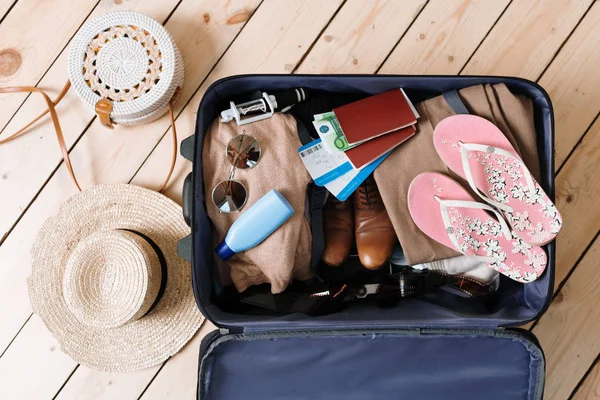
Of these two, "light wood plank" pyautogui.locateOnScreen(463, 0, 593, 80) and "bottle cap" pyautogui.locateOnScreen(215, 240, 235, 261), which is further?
"light wood plank" pyautogui.locateOnScreen(463, 0, 593, 80)

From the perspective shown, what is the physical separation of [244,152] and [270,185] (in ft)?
0.22

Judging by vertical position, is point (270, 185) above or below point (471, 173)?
below

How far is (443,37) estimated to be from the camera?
43.8 inches

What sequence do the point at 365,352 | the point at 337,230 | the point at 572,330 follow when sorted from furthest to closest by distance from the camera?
the point at 572,330 → the point at 337,230 → the point at 365,352

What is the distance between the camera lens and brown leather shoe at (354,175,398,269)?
951mm

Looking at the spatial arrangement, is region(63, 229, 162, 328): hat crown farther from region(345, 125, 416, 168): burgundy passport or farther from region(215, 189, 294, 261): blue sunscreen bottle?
region(345, 125, 416, 168): burgundy passport

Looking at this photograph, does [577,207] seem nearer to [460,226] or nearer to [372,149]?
[460,226]

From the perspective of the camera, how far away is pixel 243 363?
0.86 metres

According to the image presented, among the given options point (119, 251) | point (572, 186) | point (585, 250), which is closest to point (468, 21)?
point (572, 186)

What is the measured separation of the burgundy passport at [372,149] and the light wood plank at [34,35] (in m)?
0.66

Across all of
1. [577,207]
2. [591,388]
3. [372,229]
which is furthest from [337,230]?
[591,388]

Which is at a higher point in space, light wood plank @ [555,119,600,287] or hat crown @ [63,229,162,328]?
light wood plank @ [555,119,600,287]

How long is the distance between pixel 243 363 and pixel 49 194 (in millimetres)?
568

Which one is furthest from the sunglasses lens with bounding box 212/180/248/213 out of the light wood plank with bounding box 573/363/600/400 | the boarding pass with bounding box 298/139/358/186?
the light wood plank with bounding box 573/363/600/400
